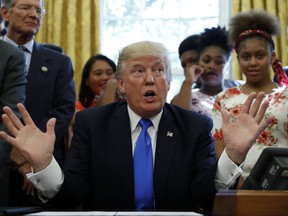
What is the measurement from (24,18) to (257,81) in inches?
60.0

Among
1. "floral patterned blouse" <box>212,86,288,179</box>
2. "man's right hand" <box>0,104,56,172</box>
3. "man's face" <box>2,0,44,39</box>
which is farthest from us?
"man's face" <box>2,0,44,39</box>

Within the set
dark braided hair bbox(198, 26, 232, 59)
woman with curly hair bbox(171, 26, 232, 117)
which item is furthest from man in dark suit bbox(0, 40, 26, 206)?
dark braided hair bbox(198, 26, 232, 59)

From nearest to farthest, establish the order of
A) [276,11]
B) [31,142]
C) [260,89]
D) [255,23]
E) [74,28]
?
[31,142] < [260,89] < [255,23] < [276,11] < [74,28]

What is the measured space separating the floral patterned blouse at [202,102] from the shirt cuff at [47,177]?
1827 mm

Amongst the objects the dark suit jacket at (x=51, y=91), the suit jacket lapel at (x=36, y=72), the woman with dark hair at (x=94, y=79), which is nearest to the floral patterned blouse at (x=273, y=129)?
the dark suit jacket at (x=51, y=91)

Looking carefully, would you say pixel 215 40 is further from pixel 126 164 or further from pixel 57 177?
pixel 57 177

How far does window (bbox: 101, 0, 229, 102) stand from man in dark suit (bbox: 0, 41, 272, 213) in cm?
357

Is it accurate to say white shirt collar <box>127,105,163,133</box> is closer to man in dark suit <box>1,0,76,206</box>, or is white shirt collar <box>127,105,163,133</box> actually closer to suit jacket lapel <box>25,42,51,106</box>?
man in dark suit <box>1,0,76,206</box>

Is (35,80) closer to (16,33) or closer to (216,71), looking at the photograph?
(16,33)

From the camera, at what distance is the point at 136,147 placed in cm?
243

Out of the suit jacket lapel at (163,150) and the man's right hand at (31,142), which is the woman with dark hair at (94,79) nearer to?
the suit jacket lapel at (163,150)

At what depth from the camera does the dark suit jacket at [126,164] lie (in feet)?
7.59

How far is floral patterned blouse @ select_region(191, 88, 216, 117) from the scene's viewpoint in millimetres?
3849

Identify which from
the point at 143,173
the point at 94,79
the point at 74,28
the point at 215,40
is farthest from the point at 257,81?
the point at 74,28
